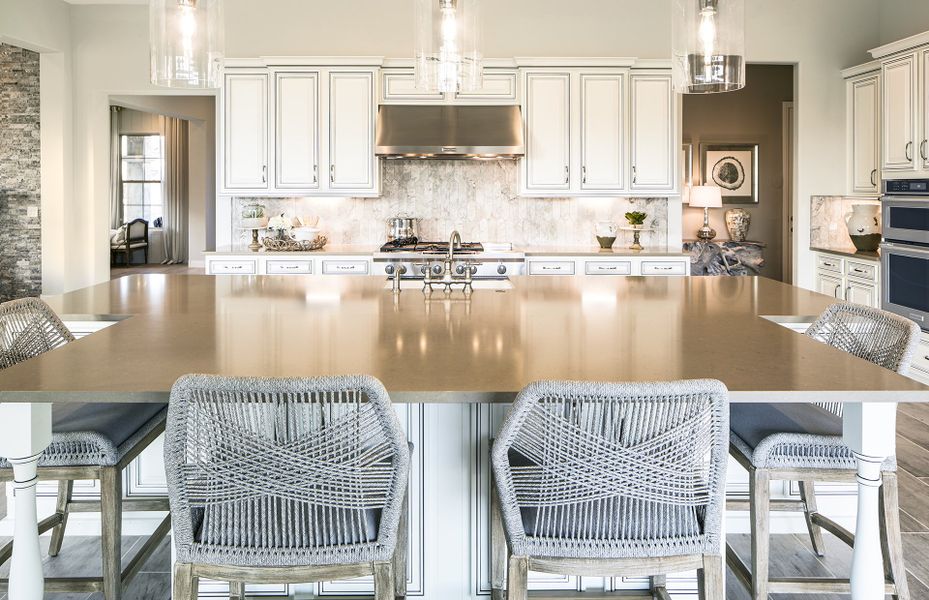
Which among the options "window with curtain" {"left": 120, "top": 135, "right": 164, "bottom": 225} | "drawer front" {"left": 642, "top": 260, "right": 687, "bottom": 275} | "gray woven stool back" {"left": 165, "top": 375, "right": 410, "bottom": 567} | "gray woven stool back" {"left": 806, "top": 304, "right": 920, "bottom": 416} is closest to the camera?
"gray woven stool back" {"left": 165, "top": 375, "right": 410, "bottom": 567}

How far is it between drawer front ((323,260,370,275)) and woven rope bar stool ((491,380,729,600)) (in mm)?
4458

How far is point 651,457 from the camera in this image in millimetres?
1549

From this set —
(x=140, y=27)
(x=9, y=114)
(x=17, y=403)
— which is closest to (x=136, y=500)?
(x=17, y=403)

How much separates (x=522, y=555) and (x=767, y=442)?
2.81 feet

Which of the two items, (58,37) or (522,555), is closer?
(522,555)

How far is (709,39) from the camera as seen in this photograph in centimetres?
254

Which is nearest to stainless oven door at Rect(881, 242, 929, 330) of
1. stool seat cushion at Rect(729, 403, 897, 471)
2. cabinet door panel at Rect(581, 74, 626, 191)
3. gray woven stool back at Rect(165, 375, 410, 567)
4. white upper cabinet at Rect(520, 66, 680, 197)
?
white upper cabinet at Rect(520, 66, 680, 197)

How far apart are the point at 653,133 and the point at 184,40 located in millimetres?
4332

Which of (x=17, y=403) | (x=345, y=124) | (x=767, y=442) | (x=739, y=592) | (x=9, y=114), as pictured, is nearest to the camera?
(x=17, y=403)

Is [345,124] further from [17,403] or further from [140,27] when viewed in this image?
[17,403]

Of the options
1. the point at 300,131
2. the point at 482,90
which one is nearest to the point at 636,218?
the point at 482,90

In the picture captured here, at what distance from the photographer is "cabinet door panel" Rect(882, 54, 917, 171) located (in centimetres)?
543

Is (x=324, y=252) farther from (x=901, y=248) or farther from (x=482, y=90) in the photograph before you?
(x=901, y=248)

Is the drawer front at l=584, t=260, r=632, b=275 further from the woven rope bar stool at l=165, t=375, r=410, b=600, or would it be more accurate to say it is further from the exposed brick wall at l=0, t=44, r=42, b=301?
the exposed brick wall at l=0, t=44, r=42, b=301
